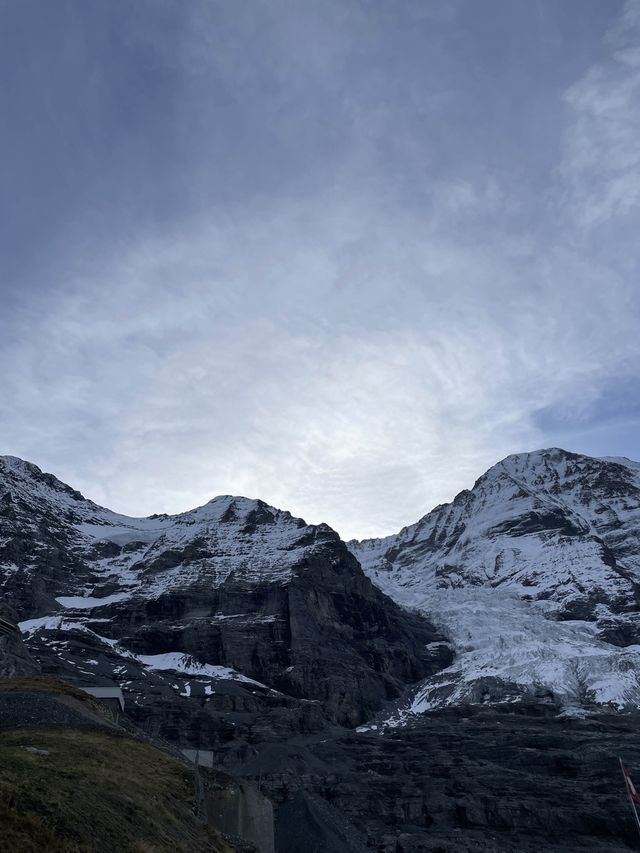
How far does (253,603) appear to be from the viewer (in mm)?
174750

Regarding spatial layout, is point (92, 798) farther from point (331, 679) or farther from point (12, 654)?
point (331, 679)

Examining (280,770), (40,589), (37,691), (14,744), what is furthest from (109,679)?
(14,744)

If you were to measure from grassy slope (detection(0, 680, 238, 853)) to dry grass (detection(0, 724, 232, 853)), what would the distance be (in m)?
0.03

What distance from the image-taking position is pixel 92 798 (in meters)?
→ 23.7

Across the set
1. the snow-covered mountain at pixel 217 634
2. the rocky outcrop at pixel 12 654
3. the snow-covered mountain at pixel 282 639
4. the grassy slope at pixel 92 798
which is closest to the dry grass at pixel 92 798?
the grassy slope at pixel 92 798

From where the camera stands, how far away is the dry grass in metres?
19.6

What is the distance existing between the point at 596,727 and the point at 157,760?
113514 mm

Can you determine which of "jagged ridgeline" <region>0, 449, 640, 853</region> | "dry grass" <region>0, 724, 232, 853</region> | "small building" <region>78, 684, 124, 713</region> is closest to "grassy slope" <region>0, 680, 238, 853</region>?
"dry grass" <region>0, 724, 232, 853</region>

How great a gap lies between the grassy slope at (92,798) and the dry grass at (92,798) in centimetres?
3

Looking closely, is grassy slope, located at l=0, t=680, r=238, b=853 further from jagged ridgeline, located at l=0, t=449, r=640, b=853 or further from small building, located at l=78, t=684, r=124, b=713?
jagged ridgeline, located at l=0, t=449, r=640, b=853

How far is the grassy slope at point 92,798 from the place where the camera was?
64.3 ft

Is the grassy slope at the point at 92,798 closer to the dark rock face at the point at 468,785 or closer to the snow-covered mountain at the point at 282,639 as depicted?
the dark rock face at the point at 468,785

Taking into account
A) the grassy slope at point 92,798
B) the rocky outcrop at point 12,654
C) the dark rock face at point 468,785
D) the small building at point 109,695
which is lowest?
the dark rock face at point 468,785

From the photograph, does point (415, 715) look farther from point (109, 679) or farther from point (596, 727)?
point (109, 679)
